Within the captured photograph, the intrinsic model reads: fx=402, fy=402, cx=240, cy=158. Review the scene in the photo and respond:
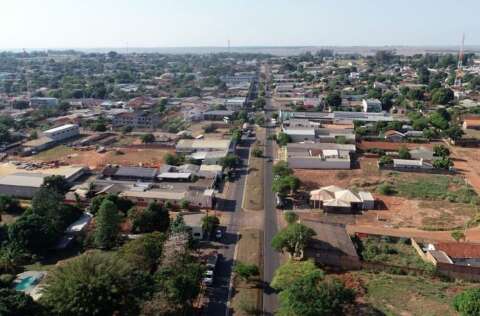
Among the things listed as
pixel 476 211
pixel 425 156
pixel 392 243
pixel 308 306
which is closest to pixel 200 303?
pixel 308 306

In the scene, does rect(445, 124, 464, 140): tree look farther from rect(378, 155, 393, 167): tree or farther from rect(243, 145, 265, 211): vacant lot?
rect(243, 145, 265, 211): vacant lot

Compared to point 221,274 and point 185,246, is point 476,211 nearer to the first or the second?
point 221,274

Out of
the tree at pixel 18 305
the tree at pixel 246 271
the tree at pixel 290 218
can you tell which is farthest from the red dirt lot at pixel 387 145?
the tree at pixel 18 305

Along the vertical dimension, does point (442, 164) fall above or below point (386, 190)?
above

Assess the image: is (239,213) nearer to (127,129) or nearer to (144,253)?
(144,253)

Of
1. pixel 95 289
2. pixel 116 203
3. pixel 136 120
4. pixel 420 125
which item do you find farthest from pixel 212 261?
pixel 136 120
